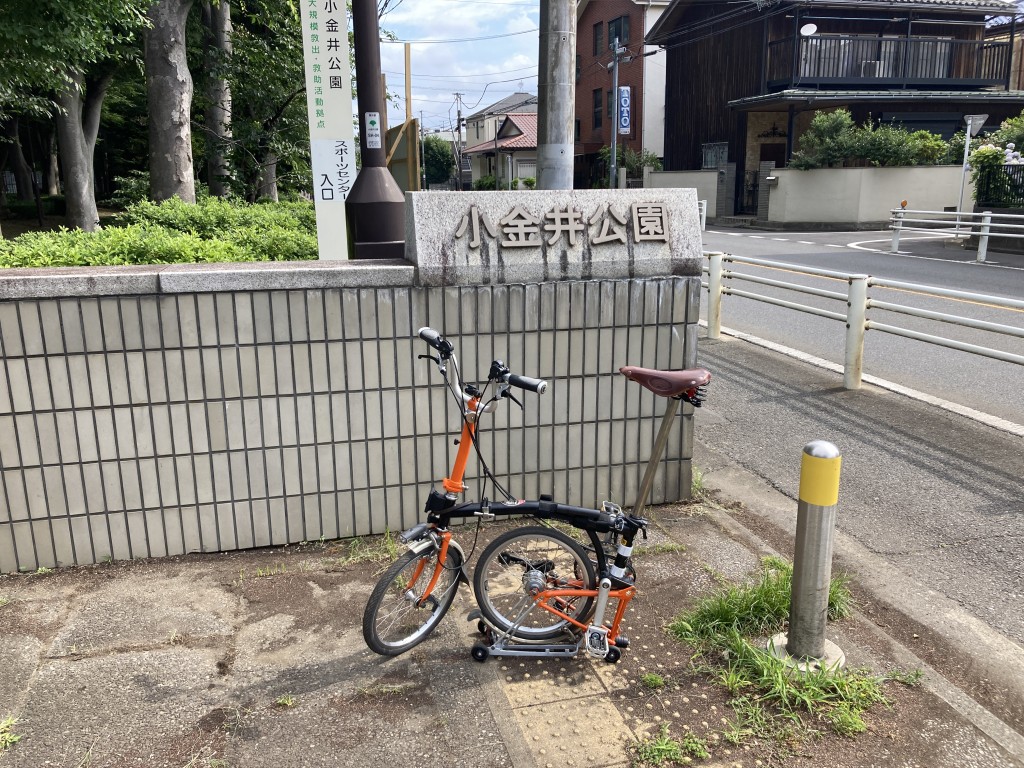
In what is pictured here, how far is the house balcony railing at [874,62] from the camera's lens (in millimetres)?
29797

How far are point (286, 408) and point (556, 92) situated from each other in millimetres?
4108

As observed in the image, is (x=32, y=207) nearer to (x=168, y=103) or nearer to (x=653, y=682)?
(x=168, y=103)

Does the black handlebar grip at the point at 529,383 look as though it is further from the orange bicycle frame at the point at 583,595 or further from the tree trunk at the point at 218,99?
the tree trunk at the point at 218,99

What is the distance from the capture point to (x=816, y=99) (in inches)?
1126

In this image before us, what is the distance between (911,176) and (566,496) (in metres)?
27.2

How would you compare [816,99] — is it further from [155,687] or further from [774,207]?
[155,687]

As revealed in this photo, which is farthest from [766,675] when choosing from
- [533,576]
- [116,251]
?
[116,251]

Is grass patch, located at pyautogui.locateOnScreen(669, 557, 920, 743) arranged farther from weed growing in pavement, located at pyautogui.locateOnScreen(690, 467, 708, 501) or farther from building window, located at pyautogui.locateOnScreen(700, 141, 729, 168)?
building window, located at pyautogui.locateOnScreen(700, 141, 729, 168)

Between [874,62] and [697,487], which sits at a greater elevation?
[874,62]

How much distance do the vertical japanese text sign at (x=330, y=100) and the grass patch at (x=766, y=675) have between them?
5583mm

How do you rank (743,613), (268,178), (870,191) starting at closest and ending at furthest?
(743,613), (268,178), (870,191)

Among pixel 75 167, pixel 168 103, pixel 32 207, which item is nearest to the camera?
pixel 168 103

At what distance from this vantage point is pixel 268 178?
1784cm

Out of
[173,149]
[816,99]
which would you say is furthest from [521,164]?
[173,149]
